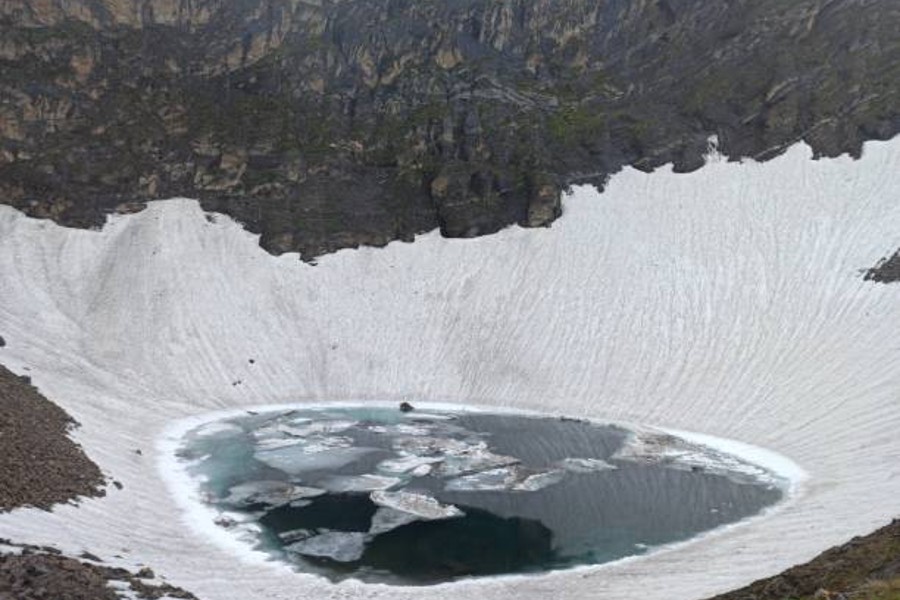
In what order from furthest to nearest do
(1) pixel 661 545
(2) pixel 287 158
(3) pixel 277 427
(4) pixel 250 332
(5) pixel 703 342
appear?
(2) pixel 287 158
(4) pixel 250 332
(5) pixel 703 342
(3) pixel 277 427
(1) pixel 661 545

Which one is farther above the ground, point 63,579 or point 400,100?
point 400,100

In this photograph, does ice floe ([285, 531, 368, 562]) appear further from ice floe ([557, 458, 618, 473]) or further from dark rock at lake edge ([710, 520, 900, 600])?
ice floe ([557, 458, 618, 473])

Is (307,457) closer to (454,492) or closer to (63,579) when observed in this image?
(454,492)

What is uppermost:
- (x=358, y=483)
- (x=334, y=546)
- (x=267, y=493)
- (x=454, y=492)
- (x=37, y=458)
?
(x=37, y=458)

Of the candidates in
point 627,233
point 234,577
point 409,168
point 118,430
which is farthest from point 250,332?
point 234,577

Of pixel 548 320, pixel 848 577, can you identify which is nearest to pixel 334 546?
pixel 848 577

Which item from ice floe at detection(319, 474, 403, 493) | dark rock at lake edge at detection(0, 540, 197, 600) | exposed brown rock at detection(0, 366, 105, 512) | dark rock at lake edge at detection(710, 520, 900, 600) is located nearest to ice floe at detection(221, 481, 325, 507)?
ice floe at detection(319, 474, 403, 493)

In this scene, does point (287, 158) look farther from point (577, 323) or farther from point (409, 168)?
point (577, 323)
